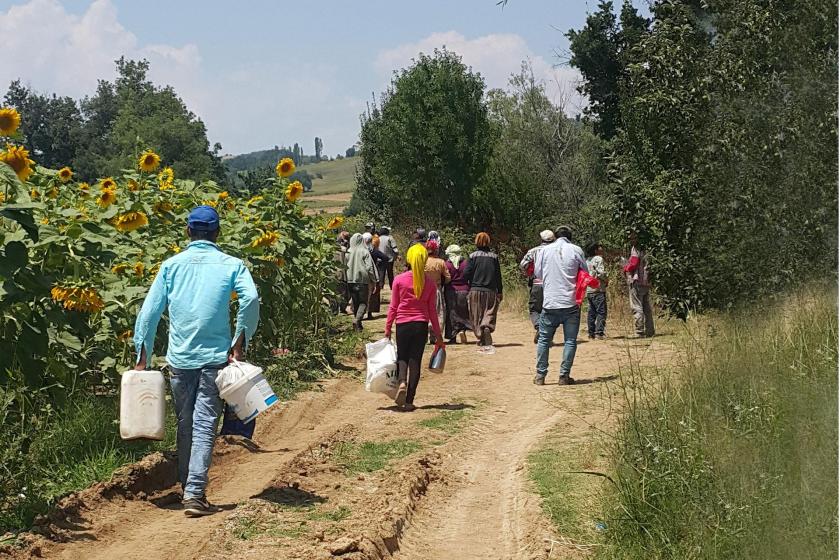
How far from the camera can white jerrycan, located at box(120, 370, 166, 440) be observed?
7.38 m

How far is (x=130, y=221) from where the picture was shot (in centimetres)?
1068

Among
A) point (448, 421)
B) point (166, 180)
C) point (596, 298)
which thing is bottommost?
point (448, 421)

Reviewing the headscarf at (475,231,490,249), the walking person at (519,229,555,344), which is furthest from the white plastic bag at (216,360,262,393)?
the headscarf at (475,231,490,249)

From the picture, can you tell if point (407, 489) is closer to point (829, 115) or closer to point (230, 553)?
point (230, 553)

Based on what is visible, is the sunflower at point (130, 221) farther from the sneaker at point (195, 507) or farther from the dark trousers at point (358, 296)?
the dark trousers at point (358, 296)

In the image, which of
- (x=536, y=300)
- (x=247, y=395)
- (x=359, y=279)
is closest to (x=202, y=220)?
(x=247, y=395)

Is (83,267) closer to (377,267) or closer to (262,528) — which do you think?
(262,528)

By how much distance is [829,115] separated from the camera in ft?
31.8

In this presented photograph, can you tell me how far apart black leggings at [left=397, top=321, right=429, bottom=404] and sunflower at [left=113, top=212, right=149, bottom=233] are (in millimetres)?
3164

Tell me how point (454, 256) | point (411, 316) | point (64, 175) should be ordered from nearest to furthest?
point (64, 175)
point (411, 316)
point (454, 256)

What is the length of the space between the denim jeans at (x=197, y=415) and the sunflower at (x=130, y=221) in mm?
3390

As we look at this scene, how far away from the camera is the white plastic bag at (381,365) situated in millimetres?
12164

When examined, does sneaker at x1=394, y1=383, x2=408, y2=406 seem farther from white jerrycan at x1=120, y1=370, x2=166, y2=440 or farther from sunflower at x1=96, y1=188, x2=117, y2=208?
white jerrycan at x1=120, y1=370, x2=166, y2=440

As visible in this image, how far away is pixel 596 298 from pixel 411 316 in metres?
7.93
